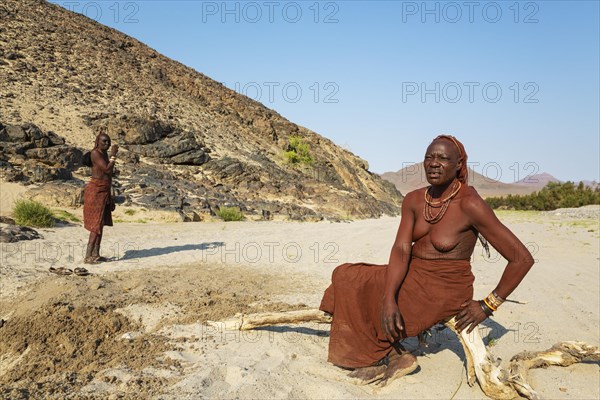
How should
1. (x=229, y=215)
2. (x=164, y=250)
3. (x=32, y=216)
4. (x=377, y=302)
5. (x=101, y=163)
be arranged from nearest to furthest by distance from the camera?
(x=377, y=302), (x=101, y=163), (x=164, y=250), (x=32, y=216), (x=229, y=215)

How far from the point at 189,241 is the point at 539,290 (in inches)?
266

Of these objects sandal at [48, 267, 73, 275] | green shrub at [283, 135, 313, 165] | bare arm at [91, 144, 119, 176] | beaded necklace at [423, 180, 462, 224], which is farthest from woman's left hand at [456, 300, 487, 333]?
green shrub at [283, 135, 313, 165]

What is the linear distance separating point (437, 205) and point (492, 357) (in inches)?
45.0

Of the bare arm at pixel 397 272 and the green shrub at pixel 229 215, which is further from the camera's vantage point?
the green shrub at pixel 229 215

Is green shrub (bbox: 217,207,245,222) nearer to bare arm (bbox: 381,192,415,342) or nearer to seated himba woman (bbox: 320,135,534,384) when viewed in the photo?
seated himba woman (bbox: 320,135,534,384)

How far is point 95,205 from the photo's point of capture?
23.6 ft

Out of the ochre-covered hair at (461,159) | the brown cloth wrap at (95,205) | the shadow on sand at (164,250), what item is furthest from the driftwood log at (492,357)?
the shadow on sand at (164,250)

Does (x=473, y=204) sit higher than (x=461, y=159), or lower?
lower

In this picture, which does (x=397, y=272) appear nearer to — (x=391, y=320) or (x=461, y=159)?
(x=391, y=320)

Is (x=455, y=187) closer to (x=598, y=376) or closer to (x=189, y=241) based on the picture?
(x=598, y=376)

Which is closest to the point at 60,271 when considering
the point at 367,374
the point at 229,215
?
the point at 367,374

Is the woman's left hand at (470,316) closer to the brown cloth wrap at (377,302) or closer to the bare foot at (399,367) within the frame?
the brown cloth wrap at (377,302)

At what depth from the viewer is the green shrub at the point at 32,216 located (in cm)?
976

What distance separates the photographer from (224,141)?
30.7 m
